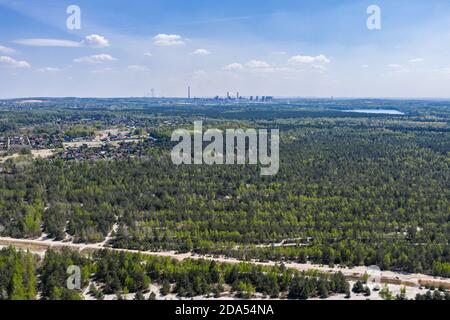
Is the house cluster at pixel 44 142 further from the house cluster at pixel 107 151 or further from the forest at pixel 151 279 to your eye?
the forest at pixel 151 279

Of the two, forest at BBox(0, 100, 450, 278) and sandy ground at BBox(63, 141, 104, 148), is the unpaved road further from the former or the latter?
sandy ground at BBox(63, 141, 104, 148)

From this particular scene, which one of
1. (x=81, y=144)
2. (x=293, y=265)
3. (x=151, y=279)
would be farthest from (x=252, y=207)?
(x=81, y=144)

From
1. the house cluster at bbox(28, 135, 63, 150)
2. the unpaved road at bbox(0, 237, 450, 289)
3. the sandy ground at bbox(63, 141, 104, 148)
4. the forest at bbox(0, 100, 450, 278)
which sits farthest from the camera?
the sandy ground at bbox(63, 141, 104, 148)

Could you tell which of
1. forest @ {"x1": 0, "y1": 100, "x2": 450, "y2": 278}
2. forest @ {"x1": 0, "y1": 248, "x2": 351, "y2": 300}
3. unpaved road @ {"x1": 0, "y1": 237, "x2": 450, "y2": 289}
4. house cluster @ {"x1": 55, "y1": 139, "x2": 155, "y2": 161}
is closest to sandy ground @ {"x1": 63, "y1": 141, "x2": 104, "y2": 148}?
house cluster @ {"x1": 55, "y1": 139, "x2": 155, "y2": 161}

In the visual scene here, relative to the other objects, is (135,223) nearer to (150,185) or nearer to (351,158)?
(150,185)

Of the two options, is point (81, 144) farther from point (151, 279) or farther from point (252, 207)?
point (151, 279)

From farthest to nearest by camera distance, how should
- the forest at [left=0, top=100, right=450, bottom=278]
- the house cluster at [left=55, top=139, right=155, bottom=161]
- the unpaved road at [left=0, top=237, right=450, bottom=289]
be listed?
the house cluster at [left=55, top=139, right=155, bottom=161]
the forest at [left=0, top=100, right=450, bottom=278]
the unpaved road at [left=0, top=237, right=450, bottom=289]

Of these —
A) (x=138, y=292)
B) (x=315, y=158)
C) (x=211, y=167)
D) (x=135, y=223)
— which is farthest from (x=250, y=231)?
(x=315, y=158)

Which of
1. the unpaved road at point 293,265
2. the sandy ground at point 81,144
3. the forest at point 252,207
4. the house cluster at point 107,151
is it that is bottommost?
the unpaved road at point 293,265

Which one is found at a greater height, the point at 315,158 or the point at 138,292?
the point at 315,158

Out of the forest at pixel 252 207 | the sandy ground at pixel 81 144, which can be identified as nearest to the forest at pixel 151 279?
the forest at pixel 252 207

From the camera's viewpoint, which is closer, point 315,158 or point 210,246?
point 210,246
